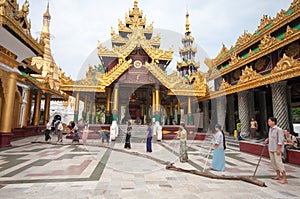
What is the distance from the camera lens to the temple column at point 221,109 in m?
15.8

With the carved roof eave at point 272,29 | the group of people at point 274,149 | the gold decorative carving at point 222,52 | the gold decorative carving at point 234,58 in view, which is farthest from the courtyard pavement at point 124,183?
the gold decorative carving at point 222,52

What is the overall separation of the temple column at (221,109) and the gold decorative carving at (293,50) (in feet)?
20.6

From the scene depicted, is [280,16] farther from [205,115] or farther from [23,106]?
[23,106]

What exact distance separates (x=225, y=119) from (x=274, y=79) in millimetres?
8776

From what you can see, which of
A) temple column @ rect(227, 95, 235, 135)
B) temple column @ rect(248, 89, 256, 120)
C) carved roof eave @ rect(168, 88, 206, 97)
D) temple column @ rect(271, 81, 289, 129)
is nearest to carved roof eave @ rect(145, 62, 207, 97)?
carved roof eave @ rect(168, 88, 206, 97)

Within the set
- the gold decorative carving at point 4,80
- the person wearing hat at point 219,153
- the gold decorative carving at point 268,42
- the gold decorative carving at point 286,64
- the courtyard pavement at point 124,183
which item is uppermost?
the gold decorative carving at point 268,42

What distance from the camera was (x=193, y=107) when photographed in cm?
1864

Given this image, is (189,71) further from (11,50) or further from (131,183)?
(131,183)

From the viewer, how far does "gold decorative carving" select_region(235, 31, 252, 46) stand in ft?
44.1

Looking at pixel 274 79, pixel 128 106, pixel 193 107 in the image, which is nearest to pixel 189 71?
pixel 193 107

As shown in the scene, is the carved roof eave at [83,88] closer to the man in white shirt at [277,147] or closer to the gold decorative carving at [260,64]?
the man in white shirt at [277,147]

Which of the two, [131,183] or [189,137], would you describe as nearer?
[131,183]

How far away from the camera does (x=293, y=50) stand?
31.4 feet

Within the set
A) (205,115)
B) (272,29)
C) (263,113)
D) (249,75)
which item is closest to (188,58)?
(205,115)
